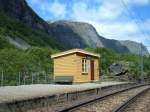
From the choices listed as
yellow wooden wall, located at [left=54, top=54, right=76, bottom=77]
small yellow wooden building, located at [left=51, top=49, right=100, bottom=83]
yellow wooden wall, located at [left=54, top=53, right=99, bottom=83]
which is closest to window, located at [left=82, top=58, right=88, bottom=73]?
small yellow wooden building, located at [left=51, top=49, right=100, bottom=83]

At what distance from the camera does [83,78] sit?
127 feet

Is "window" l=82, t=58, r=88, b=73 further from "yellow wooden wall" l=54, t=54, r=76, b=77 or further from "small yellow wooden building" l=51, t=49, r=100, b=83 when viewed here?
"yellow wooden wall" l=54, t=54, r=76, b=77

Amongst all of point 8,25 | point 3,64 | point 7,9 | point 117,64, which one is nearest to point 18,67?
point 3,64

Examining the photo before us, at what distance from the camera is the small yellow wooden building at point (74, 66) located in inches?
1478

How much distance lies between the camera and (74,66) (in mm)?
37562

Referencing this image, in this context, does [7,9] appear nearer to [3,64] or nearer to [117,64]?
[117,64]

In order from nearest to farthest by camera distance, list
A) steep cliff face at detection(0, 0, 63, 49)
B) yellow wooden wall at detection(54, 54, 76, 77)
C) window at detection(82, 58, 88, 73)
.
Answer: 1. yellow wooden wall at detection(54, 54, 76, 77)
2. window at detection(82, 58, 88, 73)
3. steep cliff face at detection(0, 0, 63, 49)

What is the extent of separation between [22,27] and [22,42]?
114 feet

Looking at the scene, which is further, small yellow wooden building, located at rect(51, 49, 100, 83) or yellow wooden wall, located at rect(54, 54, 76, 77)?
yellow wooden wall, located at rect(54, 54, 76, 77)

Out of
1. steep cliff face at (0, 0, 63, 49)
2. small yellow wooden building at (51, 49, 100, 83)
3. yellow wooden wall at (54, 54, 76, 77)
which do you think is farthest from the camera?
steep cliff face at (0, 0, 63, 49)

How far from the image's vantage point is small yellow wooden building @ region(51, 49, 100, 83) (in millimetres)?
37531

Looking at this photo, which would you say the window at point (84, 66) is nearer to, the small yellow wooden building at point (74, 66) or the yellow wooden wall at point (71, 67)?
the small yellow wooden building at point (74, 66)

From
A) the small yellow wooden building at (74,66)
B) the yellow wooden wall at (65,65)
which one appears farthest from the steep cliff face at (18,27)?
the yellow wooden wall at (65,65)

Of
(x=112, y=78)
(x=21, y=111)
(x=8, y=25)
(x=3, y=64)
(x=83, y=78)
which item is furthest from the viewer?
(x=8, y=25)
